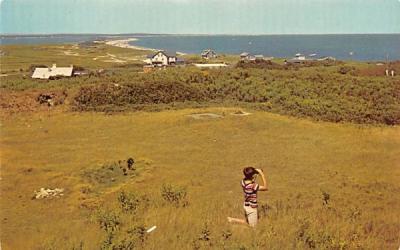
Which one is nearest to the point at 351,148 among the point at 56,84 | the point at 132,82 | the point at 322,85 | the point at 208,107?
the point at 208,107

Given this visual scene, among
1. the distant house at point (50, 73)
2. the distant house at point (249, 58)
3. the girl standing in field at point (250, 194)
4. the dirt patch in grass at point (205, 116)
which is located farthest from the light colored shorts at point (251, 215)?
the distant house at point (249, 58)

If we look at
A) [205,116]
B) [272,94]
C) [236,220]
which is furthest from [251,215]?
[272,94]

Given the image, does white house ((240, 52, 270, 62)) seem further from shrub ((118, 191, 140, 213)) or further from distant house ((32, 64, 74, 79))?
shrub ((118, 191, 140, 213))

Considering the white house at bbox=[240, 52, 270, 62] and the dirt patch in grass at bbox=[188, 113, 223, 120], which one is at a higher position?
the white house at bbox=[240, 52, 270, 62]

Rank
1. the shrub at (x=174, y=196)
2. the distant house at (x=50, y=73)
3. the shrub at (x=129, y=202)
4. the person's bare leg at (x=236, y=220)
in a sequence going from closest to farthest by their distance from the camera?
the person's bare leg at (x=236, y=220) < the shrub at (x=129, y=202) < the shrub at (x=174, y=196) < the distant house at (x=50, y=73)

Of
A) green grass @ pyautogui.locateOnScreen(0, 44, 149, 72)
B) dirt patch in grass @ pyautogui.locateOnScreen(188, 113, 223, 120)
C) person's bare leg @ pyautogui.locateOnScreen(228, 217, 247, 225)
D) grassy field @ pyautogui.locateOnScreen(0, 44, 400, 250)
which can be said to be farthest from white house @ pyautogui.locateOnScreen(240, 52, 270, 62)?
person's bare leg @ pyautogui.locateOnScreen(228, 217, 247, 225)

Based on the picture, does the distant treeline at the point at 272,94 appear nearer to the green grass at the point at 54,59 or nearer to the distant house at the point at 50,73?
the distant house at the point at 50,73
